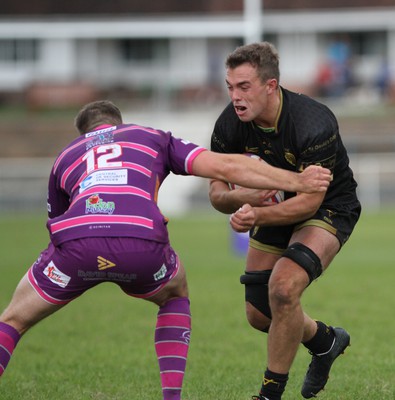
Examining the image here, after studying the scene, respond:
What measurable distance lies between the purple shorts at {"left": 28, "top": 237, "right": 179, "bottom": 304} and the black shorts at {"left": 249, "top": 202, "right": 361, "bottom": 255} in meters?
1.17

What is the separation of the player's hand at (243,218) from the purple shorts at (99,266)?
1.50 ft

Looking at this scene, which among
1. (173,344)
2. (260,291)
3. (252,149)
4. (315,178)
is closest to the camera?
(315,178)

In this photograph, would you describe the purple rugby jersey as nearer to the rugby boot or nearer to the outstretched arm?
the outstretched arm

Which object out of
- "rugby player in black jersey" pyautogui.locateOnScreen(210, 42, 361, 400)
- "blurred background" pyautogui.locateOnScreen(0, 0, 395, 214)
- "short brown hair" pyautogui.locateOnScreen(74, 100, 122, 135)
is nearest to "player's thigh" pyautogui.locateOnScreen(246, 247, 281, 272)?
"rugby player in black jersey" pyautogui.locateOnScreen(210, 42, 361, 400)

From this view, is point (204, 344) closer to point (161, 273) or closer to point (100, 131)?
point (161, 273)

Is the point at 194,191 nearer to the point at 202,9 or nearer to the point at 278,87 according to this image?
the point at 202,9

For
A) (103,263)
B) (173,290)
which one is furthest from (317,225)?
(103,263)

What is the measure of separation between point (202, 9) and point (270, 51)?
41.8 m

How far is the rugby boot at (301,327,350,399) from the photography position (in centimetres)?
728

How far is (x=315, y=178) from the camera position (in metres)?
6.33

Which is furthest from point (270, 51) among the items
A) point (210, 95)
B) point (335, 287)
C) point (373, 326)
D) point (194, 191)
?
point (210, 95)

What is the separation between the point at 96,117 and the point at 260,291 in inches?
65.8

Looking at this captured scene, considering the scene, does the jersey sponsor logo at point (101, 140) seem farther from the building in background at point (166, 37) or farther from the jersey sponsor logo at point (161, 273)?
the building in background at point (166, 37)

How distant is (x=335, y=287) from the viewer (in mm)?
14320
